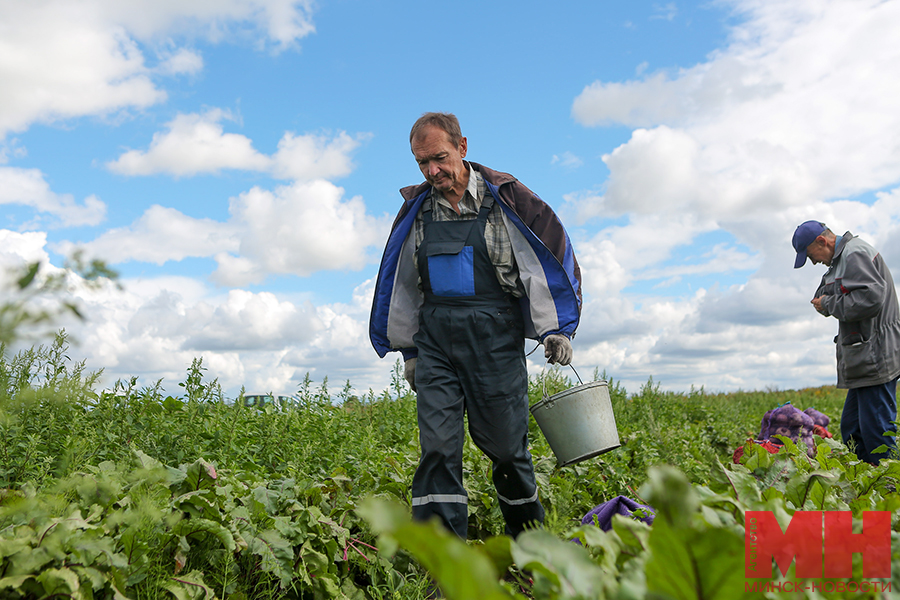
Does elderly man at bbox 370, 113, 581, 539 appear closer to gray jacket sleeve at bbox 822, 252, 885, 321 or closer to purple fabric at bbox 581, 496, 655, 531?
purple fabric at bbox 581, 496, 655, 531

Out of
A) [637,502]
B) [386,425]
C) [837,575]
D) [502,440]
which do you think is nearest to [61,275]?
[837,575]

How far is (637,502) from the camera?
111 inches

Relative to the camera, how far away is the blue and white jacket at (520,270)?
362cm

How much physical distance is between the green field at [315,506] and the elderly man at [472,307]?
38cm

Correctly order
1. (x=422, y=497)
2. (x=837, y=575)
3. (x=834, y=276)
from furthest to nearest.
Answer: (x=834, y=276) → (x=422, y=497) → (x=837, y=575)

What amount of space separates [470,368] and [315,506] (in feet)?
3.53

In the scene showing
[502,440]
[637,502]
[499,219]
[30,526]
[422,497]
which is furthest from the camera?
[499,219]

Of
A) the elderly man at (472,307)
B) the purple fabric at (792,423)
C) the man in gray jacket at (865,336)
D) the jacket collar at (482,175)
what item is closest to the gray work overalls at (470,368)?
the elderly man at (472,307)

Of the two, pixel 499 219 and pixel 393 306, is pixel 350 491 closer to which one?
pixel 393 306

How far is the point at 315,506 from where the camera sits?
3.14m

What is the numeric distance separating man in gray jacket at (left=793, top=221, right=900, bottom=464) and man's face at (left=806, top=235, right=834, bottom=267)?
2cm

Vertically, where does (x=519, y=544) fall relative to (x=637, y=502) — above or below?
above

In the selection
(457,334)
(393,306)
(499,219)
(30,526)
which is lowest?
(30,526)

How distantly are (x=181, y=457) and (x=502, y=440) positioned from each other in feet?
6.44
